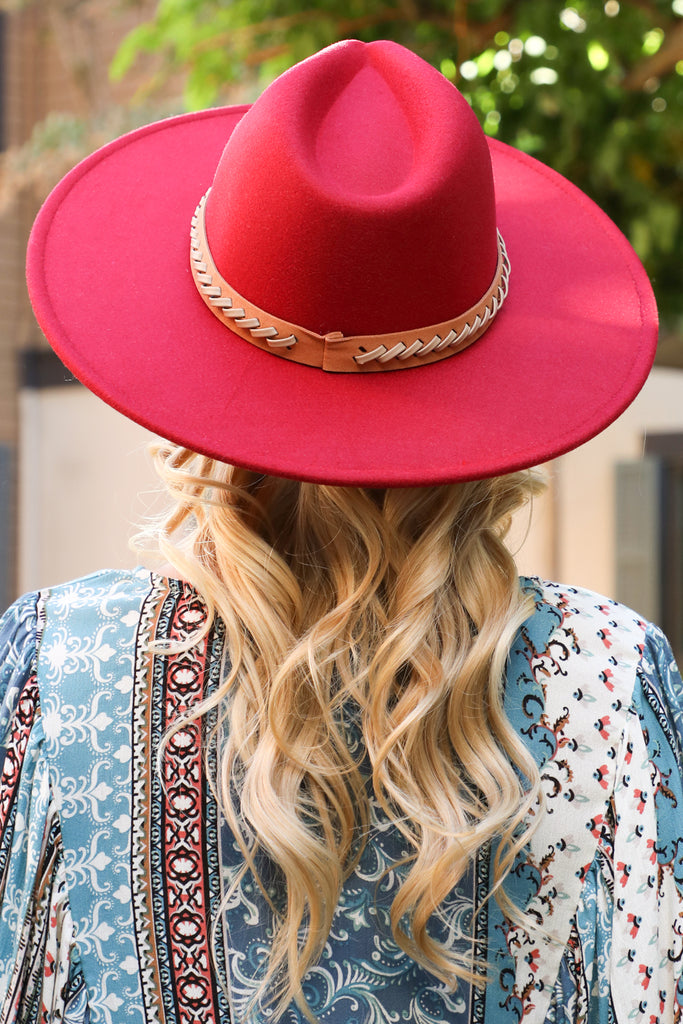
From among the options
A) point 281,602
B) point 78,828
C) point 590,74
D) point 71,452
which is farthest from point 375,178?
point 71,452

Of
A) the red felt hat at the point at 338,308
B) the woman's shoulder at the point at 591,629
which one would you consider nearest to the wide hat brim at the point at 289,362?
the red felt hat at the point at 338,308

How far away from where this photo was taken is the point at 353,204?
3.99 ft

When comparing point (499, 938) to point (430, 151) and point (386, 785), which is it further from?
point (430, 151)

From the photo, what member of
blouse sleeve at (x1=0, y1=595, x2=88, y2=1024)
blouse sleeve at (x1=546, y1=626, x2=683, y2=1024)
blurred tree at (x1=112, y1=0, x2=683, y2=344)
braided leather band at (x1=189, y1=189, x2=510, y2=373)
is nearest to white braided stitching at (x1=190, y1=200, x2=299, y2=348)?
braided leather band at (x1=189, y1=189, x2=510, y2=373)

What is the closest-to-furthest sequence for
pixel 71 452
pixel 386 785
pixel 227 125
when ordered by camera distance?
pixel 386 785 < pixel 227 125 < pixel 71 452

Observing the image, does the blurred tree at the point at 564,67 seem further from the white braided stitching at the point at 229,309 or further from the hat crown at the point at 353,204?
the white braided stitching at the point at 229,309

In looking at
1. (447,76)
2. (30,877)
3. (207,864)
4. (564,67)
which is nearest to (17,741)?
(30,877)

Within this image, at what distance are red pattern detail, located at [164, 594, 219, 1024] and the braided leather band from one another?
0.34 metres

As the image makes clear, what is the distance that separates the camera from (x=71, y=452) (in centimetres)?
676

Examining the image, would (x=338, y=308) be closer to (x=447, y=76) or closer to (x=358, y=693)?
(x=358, y=693)

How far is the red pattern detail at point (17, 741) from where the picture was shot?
1.25 m

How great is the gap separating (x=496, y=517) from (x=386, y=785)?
1.12ft

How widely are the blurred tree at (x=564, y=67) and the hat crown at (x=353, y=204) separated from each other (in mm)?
2223

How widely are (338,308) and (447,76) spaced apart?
2649 millimetres
